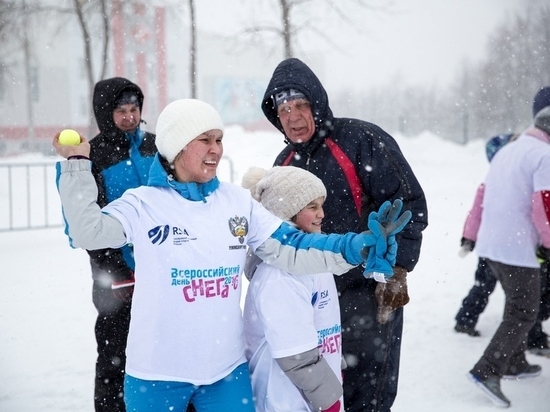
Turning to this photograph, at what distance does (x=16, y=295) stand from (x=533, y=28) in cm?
2508

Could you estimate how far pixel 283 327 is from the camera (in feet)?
6.87

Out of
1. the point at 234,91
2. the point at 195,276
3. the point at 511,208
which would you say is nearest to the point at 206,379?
the point at 195,276

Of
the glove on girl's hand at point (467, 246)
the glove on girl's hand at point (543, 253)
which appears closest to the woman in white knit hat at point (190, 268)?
the glove on girl's hand at point (543, 253)

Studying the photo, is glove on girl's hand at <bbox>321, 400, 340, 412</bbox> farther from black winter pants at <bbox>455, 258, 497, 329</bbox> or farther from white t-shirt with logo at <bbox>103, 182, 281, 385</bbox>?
black winter pants at <bbox>455, 258, 497, 329</bbox>

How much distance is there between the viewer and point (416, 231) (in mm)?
2658

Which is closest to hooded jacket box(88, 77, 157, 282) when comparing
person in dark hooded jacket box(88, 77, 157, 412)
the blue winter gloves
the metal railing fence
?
person in dark hooded jacket box(88, 77, 157, 412)

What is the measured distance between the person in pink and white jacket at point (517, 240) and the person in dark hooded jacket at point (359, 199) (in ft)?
4.47

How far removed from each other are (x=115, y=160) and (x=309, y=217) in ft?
4.53

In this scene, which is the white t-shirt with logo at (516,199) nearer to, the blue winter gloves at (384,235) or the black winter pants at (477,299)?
the black winter pants at (477,299)

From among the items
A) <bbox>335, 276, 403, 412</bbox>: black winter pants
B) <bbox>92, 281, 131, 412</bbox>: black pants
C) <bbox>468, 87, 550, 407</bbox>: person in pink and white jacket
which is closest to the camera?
<bbox>335, 276, 403, 412</bbox>: black winter pants

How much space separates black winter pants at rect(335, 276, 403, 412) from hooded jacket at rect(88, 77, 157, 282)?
124 cm

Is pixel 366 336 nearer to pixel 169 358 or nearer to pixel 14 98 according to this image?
pixel 169 358

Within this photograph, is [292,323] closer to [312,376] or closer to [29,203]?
[312,376]

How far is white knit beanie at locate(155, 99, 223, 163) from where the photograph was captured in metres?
2.16
